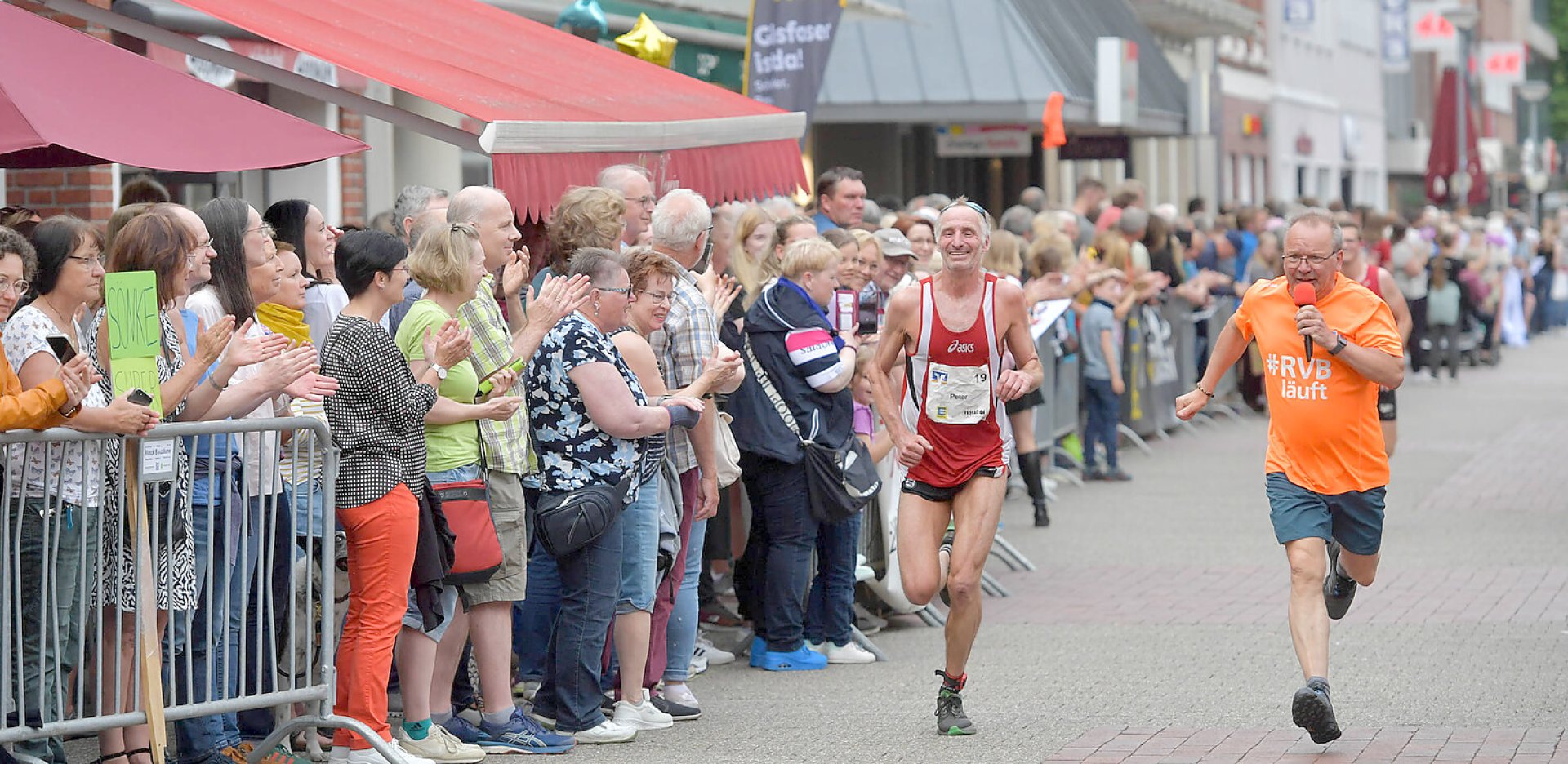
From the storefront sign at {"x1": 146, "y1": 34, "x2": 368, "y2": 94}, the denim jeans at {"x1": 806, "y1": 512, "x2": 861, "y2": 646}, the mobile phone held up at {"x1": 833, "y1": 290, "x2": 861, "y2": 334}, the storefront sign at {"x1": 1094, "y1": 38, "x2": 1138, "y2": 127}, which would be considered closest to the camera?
the denim jeans at {"x1": 806, "y1": 512, "x2": 861, "y2": 646}

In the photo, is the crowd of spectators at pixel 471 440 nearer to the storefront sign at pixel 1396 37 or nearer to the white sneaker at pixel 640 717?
the white sneaker at pixel 640 717

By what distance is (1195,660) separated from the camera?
8945 millimetres

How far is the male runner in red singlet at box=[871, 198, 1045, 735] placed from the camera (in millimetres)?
7637

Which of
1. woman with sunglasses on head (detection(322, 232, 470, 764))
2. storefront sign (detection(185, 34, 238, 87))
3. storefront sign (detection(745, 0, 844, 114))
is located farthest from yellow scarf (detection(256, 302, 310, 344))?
storefront sign (detection(745, 0, 844, 114))

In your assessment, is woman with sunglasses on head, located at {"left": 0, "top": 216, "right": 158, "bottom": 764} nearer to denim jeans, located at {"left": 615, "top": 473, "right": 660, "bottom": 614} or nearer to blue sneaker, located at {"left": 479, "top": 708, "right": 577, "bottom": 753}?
blue sneaker, located at {"left": 479, "top": 708, "right": 577, "bottom": 753}

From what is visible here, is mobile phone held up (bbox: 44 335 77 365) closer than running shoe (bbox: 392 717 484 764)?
Yes

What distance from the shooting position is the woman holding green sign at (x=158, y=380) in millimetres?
5789

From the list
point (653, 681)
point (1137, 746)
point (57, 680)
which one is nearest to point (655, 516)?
point (653, 681)

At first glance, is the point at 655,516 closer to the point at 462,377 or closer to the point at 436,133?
the point at 462,377

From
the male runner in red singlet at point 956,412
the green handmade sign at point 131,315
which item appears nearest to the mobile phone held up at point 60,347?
the green handmade sign at point 131,315

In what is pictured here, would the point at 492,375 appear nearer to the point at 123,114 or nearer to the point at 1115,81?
the point at 123,114

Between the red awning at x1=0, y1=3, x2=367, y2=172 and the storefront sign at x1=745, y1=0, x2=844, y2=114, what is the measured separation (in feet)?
16.9

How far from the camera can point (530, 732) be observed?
724 centimetres

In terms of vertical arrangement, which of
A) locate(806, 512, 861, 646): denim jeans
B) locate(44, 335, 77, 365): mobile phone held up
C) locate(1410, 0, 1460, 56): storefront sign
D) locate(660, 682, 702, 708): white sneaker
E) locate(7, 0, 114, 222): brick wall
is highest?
locate(1410, 0, 1460, 56): storefront sign
